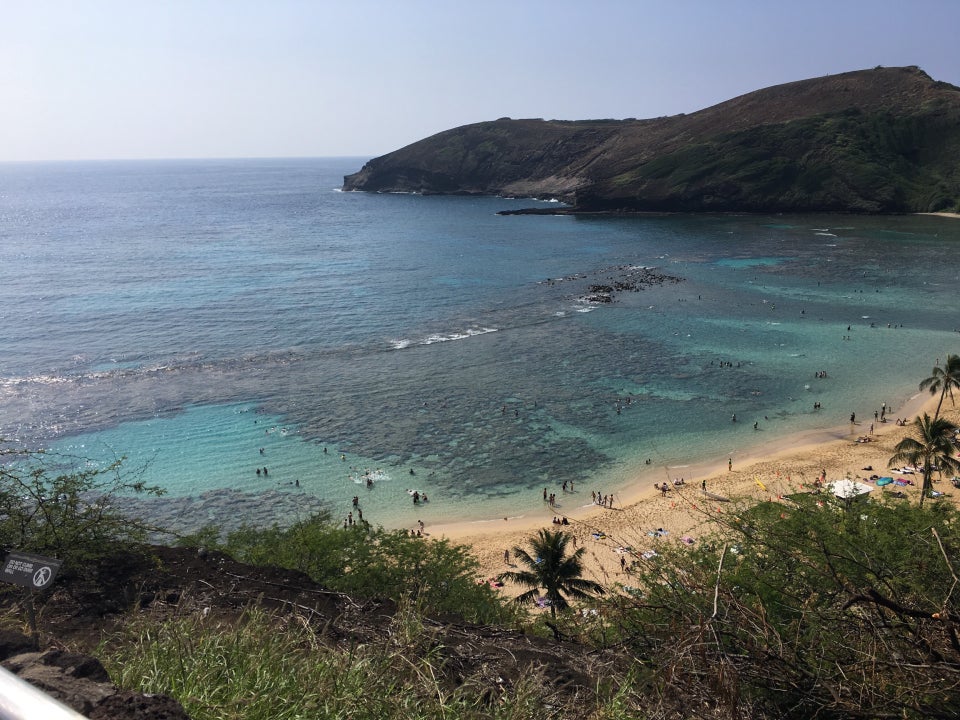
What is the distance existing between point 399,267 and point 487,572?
64775 mm

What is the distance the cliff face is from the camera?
126 m

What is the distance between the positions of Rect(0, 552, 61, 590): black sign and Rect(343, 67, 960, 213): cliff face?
464 ft

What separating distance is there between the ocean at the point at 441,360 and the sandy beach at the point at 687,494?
3.63ft

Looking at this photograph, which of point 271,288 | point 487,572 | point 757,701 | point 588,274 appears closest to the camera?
point 757,701

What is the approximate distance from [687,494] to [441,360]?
2454 cm

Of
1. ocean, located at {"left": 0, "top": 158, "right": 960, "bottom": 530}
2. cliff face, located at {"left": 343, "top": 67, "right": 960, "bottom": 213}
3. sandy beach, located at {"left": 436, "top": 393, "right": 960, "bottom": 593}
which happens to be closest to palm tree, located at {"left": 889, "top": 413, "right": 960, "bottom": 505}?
sandy beach, located at {"left": 436, "top": 393, "right": 960, "bottom": 593}

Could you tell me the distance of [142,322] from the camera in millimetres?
59406

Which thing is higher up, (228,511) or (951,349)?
(951,349)

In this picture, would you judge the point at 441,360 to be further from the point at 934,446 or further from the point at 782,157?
the point at 782,157

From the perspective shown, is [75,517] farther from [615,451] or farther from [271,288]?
[271,288]

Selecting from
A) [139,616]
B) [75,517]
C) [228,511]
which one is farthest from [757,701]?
[228,511]

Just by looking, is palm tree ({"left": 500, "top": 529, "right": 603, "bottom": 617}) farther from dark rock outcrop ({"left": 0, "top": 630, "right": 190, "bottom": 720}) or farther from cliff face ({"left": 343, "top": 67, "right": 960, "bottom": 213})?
cliff face ({"left": 343, "top": 67, "right": 960, "bottom": 213})

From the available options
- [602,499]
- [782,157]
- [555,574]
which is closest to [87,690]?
[555,574]

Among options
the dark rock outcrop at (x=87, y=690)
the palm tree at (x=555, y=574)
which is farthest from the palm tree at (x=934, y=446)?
the dark rock outcrop at (x=87, y=690)
